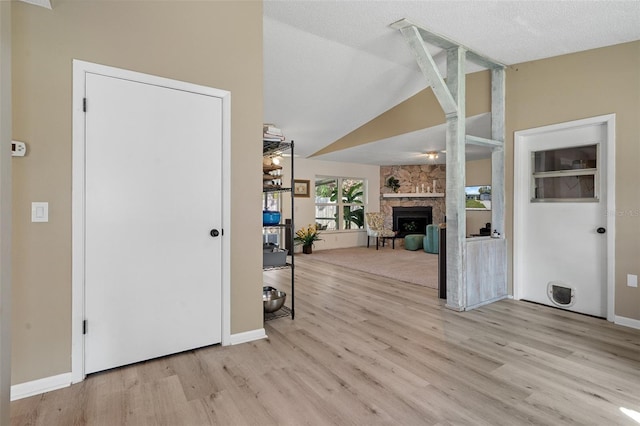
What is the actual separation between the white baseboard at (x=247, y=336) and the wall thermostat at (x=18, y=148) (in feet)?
5.83

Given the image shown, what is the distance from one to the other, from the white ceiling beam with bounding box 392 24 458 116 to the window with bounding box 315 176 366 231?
503 cm

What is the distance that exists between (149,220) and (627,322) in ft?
13.6

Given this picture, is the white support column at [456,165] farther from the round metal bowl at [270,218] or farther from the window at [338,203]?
the window at [338,203]

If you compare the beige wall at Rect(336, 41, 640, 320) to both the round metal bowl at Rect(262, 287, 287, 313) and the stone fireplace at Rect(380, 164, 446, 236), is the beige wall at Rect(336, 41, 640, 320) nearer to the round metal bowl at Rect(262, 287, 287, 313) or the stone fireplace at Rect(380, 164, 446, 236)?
the round metal bowl at Rect(262, 287, 287, 313)

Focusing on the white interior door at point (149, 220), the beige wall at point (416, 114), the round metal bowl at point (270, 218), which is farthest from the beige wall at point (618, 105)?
the white interior door at point (149, 220)

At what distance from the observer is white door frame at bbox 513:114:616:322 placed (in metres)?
3.05

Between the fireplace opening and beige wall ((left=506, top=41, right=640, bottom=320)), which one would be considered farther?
the fireplace opening

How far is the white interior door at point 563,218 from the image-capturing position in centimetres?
324

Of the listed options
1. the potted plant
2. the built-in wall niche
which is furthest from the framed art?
the built-in wall niche

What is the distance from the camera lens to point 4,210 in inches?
35.5

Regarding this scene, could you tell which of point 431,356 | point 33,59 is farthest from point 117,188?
point 431,356

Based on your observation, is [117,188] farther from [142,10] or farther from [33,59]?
[142,10]

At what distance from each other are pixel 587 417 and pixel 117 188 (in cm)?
299

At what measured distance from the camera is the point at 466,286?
342 centimetres
